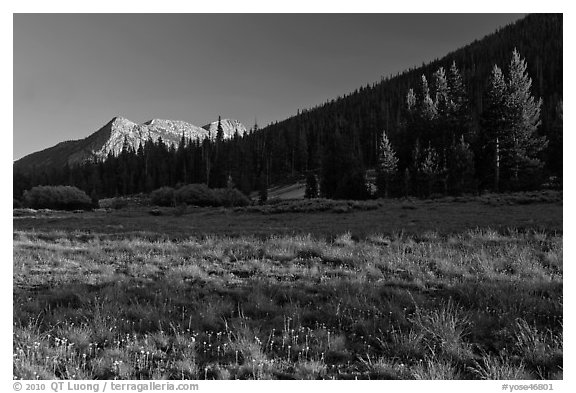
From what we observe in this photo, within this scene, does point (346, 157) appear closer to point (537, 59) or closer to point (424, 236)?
point (424, 236)

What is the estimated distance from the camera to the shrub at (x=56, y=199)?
149 ft

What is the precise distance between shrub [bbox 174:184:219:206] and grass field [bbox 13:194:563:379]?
33496 millimetres

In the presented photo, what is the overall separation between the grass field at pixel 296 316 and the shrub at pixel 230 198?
108 feet

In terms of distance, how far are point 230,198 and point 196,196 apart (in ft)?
14.3

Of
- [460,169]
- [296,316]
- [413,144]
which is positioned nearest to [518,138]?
[460,169]

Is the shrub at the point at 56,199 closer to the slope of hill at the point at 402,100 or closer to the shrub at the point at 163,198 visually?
the shrub at the point at 163,198

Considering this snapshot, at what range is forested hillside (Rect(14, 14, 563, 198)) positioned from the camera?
136 ft

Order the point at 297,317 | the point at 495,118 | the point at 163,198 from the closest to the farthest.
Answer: the point at 297,317 < the point at 495,118 < the point at 163,198

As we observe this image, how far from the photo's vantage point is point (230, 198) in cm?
4350

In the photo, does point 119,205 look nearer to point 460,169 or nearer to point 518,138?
point 460,169

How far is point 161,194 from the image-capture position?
4812 centimetres

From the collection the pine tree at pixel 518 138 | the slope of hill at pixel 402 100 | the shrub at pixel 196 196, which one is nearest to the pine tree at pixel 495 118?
the pine tree at pixel 518 138
